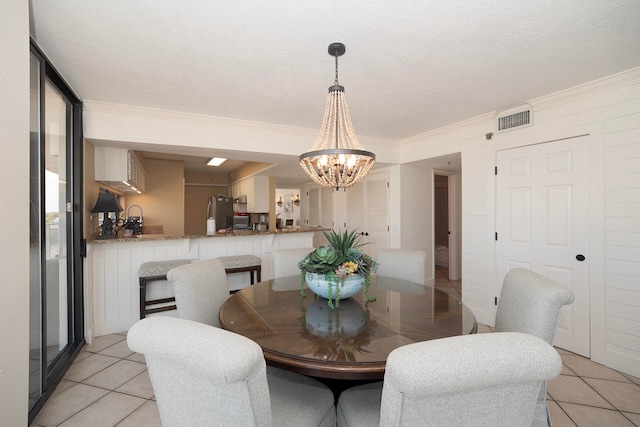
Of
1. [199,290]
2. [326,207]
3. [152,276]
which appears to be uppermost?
[326,207]

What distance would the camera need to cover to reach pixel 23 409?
1.42m

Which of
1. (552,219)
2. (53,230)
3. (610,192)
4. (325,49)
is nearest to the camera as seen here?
(325,49)

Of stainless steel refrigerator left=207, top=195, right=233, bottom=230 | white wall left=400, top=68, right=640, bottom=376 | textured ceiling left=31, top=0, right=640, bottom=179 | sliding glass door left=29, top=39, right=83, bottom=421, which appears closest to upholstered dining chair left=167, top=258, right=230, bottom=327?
sliding glass door left=29, top=39, right=83, bottom=421

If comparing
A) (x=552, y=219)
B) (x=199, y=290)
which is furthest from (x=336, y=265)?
(x=552, y=219)

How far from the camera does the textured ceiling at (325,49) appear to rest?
162 centimetres

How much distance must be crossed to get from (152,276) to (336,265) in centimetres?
217

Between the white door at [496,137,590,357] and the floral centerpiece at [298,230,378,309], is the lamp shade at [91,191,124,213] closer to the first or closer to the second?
the floral centerpiece at [298,230,378,309]

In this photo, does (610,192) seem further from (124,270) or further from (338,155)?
(124,270)

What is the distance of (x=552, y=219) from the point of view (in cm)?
288

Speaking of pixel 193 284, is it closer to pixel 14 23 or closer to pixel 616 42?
pixel 14 23

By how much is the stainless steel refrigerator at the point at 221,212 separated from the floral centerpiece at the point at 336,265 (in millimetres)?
6042

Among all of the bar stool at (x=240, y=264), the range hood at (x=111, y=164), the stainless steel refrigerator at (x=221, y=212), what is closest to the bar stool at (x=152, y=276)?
the bar stool at (x=240, y=264)

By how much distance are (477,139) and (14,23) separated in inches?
152

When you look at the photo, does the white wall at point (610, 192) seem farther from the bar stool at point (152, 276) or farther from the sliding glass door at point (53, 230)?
the sliding glass door at point (53, 230)
